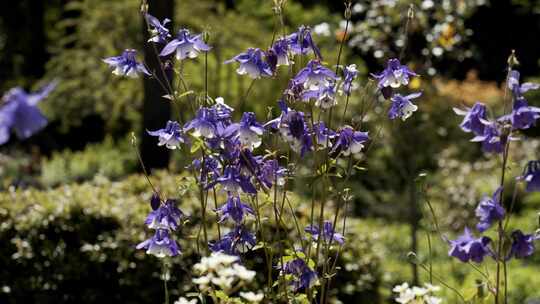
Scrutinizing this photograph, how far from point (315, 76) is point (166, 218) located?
1.76 ft

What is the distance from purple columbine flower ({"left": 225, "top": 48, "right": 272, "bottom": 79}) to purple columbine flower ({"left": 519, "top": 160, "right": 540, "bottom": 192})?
66cm

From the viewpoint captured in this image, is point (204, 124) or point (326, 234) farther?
point (326, 234)

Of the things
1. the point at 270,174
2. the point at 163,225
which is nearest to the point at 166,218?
the point at 163,225

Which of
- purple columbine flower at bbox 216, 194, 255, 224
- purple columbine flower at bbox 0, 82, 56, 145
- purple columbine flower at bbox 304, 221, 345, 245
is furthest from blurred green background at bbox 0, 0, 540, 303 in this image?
purple columbine flower at bbox 0, 82, 56, 145

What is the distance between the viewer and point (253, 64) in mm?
2111

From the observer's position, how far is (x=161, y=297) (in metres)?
4.17

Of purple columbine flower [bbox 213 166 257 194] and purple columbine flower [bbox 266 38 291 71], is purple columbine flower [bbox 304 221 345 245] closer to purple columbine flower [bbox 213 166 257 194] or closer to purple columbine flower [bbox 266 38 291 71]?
purple columbine flower [bbox 213 166 257 194]

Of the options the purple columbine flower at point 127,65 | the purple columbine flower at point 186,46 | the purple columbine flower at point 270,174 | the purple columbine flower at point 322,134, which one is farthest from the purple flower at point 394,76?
the purple columbine flower at point 127,65

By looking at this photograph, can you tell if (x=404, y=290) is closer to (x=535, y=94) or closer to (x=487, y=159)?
(x=487, y=159)

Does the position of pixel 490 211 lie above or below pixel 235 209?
above

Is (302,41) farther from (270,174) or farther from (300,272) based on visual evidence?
(300,272)

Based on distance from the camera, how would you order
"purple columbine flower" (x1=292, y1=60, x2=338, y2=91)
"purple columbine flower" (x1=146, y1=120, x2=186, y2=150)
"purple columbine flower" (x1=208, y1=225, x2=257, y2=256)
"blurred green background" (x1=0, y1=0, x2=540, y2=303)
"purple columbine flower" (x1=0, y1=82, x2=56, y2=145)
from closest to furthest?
"purple columbine flower" (x1=292, y1=60, x2=338, y2=91) → "purple columbine flower" (x1=146, y1=120, x2=186, y2=150) → "purple columbine flower" (x1=208, y1=225, x2=257, y2=256) → "blurred green background" (x1=0, y1=0, x2=540, y2=303) → "purple columbine flower" (x1=0, y1=82, x2=56, y2=145)

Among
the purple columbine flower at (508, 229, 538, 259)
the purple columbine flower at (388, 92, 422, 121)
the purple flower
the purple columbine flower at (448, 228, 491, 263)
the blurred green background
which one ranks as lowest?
the blurred green background

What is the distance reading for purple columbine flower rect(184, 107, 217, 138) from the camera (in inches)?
81.5
